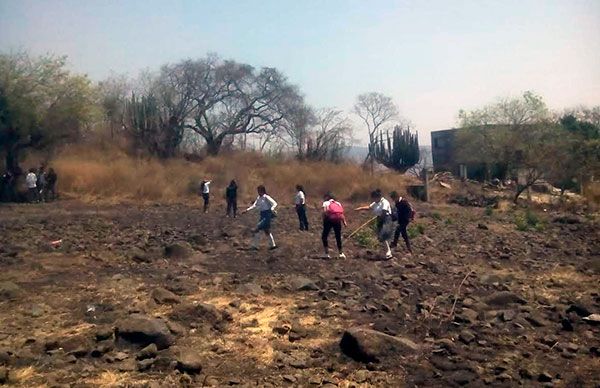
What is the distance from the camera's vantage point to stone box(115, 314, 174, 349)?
6.36m

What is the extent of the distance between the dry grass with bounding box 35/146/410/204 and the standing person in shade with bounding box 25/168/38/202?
1.96 meters

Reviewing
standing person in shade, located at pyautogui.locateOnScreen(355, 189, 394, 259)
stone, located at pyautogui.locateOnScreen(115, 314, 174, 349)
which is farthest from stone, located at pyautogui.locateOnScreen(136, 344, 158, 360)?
standing person in shade, located at pyautogui.locateOnScreen(355, 189, 394, 259)

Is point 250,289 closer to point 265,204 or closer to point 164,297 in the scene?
point 164,297

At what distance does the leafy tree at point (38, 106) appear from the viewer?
939 inches

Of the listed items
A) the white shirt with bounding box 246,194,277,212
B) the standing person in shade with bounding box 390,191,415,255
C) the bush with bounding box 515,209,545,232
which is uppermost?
the white shirt with bounding box 246,194,277,212

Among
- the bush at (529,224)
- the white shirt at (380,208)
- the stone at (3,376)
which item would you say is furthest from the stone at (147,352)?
the bush at (529,224)

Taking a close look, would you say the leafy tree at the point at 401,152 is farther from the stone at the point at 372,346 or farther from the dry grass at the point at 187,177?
the stone at the point at 372,346

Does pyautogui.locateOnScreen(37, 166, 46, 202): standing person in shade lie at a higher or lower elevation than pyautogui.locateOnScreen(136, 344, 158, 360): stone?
higher

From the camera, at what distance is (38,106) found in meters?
24.8

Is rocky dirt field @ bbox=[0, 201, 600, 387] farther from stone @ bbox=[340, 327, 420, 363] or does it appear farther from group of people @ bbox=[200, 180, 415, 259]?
group of people @ bbox=[200, 180, 415, 259]

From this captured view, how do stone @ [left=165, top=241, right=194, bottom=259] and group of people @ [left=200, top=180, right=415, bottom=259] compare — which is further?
stone @ [left=165, top=241, right=194, bottom=259]

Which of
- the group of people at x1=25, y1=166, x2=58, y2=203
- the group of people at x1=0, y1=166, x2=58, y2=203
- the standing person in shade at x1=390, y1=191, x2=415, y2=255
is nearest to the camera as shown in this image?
the standing person in shade at x1=390, y1=191, x2=415, y2=255

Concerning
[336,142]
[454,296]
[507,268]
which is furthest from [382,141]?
[454,296]

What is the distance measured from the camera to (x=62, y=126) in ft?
83.8
